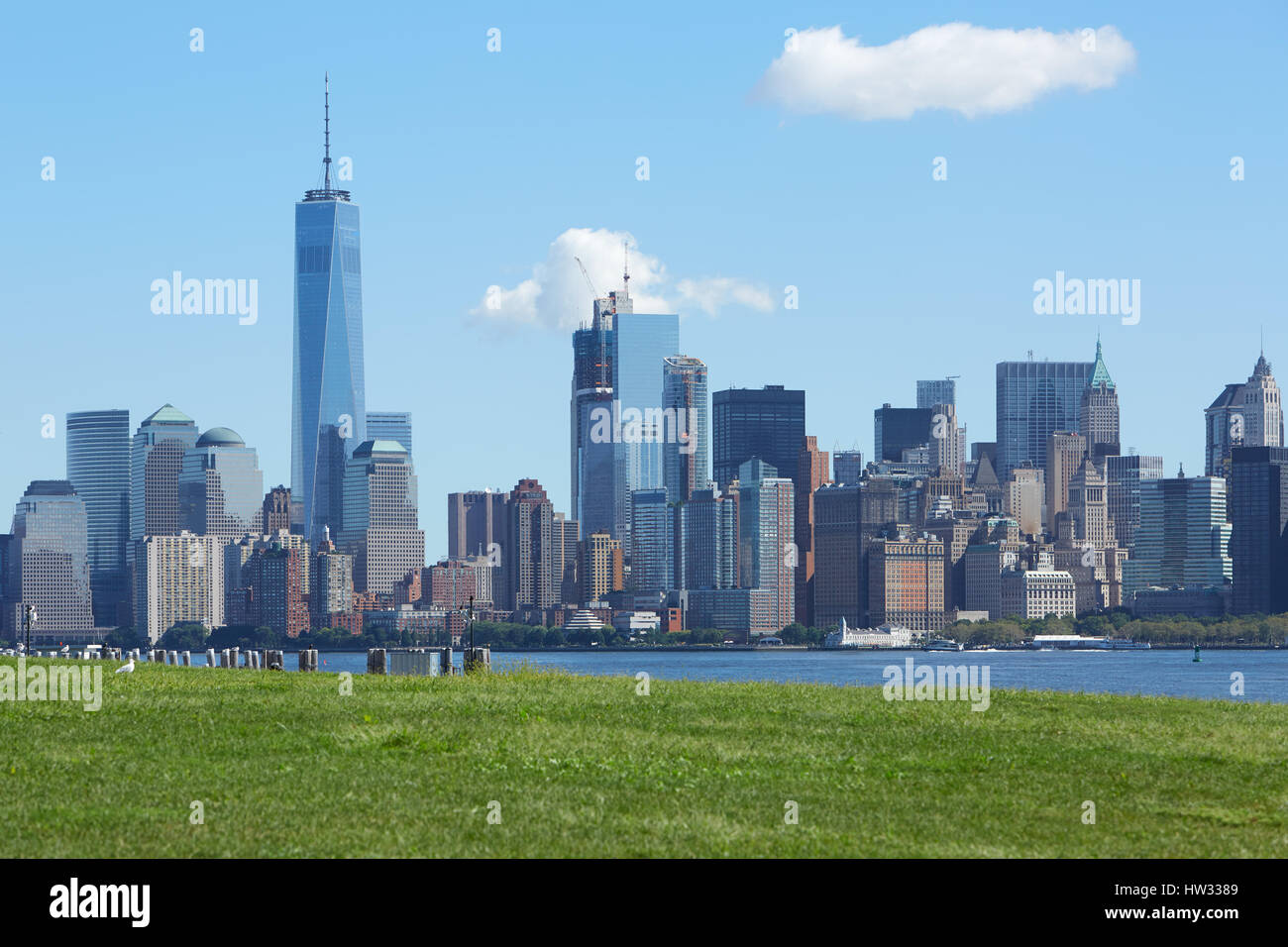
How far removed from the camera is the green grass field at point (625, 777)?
19.9 m

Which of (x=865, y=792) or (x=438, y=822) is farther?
(x=865, y=792)

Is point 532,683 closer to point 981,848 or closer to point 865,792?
point 865,792

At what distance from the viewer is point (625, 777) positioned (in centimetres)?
2372

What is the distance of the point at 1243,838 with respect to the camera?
814 inches

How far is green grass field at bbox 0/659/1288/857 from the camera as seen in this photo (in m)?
19.9

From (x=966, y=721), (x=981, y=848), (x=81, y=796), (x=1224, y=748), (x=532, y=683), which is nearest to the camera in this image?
(x=981, y=848)
